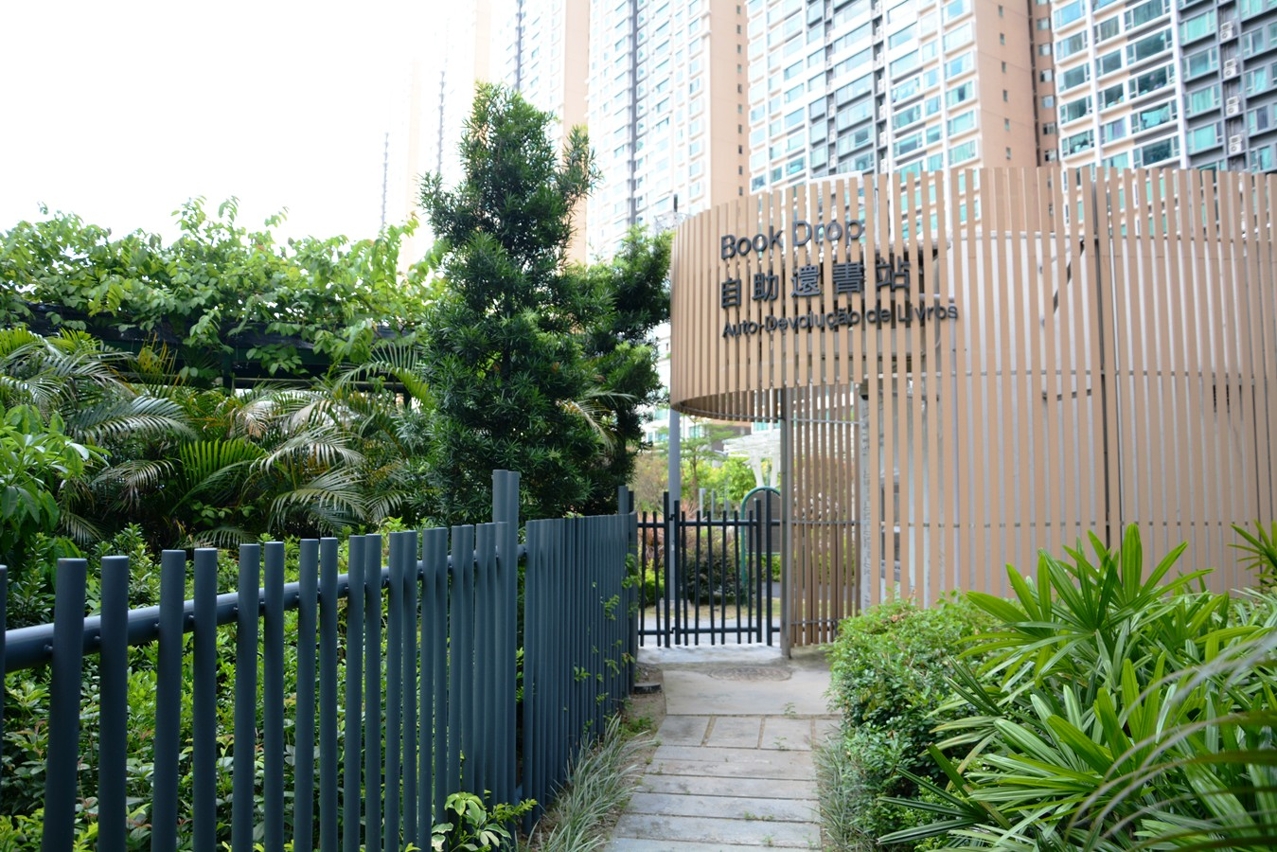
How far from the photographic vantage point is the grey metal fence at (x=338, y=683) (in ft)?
5.15

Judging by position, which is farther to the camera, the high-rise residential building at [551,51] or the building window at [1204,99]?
the high-rise residential building at [551,51]

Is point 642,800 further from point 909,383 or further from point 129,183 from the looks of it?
point 129,183

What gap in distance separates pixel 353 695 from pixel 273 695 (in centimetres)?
37

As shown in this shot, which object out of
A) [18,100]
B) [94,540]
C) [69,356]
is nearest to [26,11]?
[18,100]

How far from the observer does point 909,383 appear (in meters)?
7.05

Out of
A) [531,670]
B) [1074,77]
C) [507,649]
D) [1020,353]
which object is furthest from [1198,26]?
[507,649]

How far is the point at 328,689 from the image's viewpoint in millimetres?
2299

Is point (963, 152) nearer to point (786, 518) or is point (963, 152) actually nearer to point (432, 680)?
point (786, 518)

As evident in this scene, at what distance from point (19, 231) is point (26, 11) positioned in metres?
3.70

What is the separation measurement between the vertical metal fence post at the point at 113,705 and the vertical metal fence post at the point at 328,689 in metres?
0.68

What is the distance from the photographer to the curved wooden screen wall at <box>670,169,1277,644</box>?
6719 millimetres

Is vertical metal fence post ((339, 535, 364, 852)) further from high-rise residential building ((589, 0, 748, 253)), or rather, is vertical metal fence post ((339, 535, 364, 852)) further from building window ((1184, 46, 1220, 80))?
high-rise residential building ((589, 0, 748, 253))

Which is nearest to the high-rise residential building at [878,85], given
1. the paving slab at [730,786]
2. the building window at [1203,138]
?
the building window at [1203,138]

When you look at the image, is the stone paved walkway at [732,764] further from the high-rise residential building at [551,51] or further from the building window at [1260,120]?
the high-rise residential building at [551,51]
